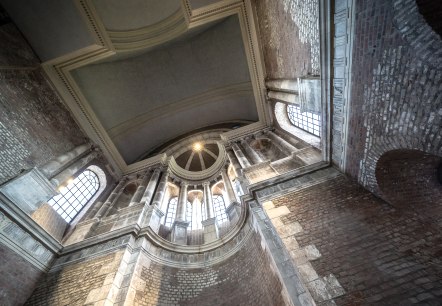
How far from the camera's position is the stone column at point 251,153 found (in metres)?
10.8

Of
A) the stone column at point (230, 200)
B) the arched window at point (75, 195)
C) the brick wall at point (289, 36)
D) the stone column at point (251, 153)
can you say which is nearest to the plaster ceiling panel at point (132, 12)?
the brick wall at point (289, 36)

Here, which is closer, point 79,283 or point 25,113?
point 79,283

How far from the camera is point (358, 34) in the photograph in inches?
159

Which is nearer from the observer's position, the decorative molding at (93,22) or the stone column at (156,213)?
the stone column at (156,213)

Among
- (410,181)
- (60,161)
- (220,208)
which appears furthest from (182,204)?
(410,181)

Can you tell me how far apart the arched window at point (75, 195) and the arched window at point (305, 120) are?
439 inches

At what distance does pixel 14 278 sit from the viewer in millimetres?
5711

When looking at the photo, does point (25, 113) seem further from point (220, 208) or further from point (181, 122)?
point (181, 122)

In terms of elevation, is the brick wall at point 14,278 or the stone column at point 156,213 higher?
the stone column at point 156,213

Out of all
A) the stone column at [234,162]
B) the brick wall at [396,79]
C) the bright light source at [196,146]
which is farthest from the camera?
the bright light source at [196,146]

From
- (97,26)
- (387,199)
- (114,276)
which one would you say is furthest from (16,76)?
(387,199)

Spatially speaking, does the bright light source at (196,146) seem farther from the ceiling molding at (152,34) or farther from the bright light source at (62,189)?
the bright light source at (62,189)

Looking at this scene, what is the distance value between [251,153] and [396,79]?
28.0 feet

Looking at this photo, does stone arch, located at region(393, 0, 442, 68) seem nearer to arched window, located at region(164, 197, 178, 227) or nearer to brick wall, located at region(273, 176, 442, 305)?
brick wall, located at region(273, 176, 442, 305)
